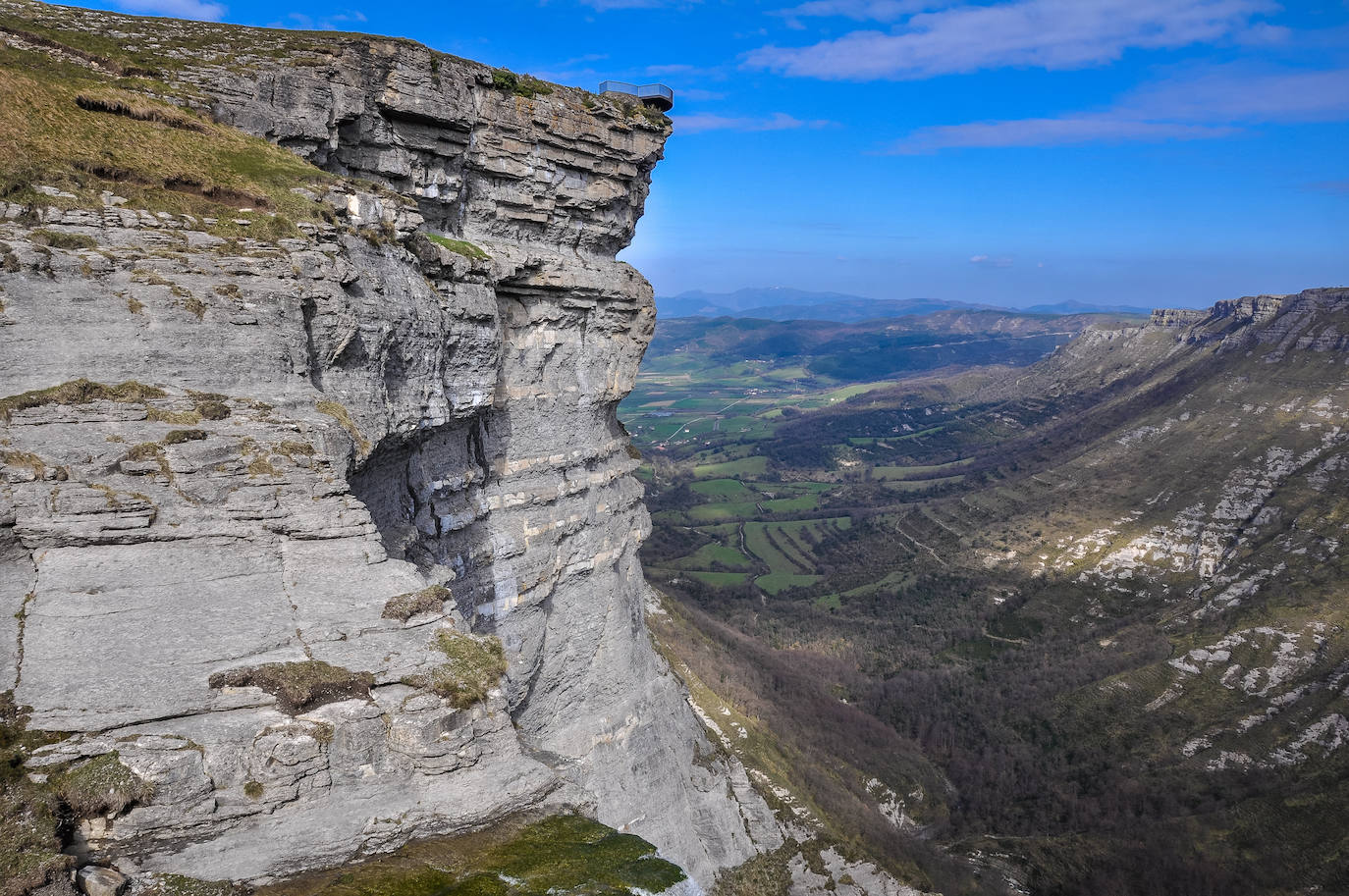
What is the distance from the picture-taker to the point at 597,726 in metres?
27.5

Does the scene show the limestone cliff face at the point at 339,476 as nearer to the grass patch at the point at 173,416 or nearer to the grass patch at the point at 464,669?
the grass patch at the point at 173,416

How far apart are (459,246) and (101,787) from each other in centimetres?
1760

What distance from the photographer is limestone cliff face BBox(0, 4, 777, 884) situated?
10.1m

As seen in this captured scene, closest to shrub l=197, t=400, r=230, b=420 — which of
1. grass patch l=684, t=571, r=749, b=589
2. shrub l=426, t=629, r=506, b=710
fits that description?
shrub l=426, t=629, r=506, b=710

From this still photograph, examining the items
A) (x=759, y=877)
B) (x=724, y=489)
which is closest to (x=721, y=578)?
(x=724, y=489)

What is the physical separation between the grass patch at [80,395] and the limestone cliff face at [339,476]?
10 centimetres

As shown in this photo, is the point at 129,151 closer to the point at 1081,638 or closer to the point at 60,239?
the point at 60,239

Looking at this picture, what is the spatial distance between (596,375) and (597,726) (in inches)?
534

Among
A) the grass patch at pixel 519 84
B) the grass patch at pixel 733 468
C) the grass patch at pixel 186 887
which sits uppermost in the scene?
the grass patch at pixel 519 84

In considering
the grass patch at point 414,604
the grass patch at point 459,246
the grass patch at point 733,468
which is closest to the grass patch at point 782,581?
the grass patch at point 733,468

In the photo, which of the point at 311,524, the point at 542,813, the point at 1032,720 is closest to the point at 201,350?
the point at 311,524

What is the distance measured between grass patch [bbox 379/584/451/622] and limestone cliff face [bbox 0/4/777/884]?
117mm

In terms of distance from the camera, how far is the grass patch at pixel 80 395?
12492 mm

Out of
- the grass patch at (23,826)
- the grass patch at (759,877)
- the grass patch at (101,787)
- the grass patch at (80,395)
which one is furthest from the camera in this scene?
the grass patch at (759,877)
